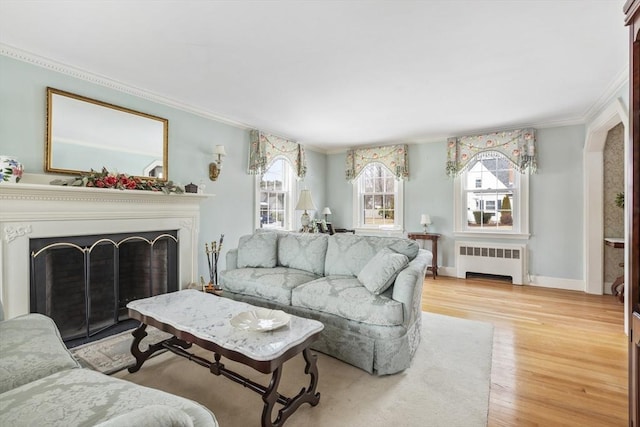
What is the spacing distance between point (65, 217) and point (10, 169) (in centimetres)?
52

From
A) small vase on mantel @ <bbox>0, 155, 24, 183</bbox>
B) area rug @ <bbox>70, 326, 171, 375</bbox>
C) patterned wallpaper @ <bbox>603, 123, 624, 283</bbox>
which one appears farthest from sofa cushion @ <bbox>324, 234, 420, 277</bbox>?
patterned wallpaper @ <bbox>603, 123, 624, 283</bbox>

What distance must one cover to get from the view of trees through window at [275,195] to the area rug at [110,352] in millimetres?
2537

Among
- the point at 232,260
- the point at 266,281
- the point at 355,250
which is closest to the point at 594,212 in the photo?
the point at 355,250

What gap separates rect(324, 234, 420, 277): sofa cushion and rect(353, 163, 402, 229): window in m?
2.91

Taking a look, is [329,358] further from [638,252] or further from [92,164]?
[92,164]

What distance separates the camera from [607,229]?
426cm

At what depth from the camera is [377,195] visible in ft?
20.1

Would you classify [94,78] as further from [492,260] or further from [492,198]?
[492,260]

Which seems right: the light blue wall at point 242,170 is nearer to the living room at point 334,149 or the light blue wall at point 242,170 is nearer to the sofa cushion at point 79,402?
the living room at point 334,149

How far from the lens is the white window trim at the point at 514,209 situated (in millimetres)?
4754

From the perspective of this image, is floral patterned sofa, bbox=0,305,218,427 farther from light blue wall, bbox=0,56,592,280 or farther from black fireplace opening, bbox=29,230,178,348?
light blue wall, bbox=0,56,592,280

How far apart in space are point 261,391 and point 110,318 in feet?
7.03

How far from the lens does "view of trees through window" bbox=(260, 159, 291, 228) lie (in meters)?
5.13

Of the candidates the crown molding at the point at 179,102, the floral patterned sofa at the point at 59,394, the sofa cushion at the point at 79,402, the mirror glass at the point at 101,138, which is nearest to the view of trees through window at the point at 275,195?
the crown molding at the point at 179,102
